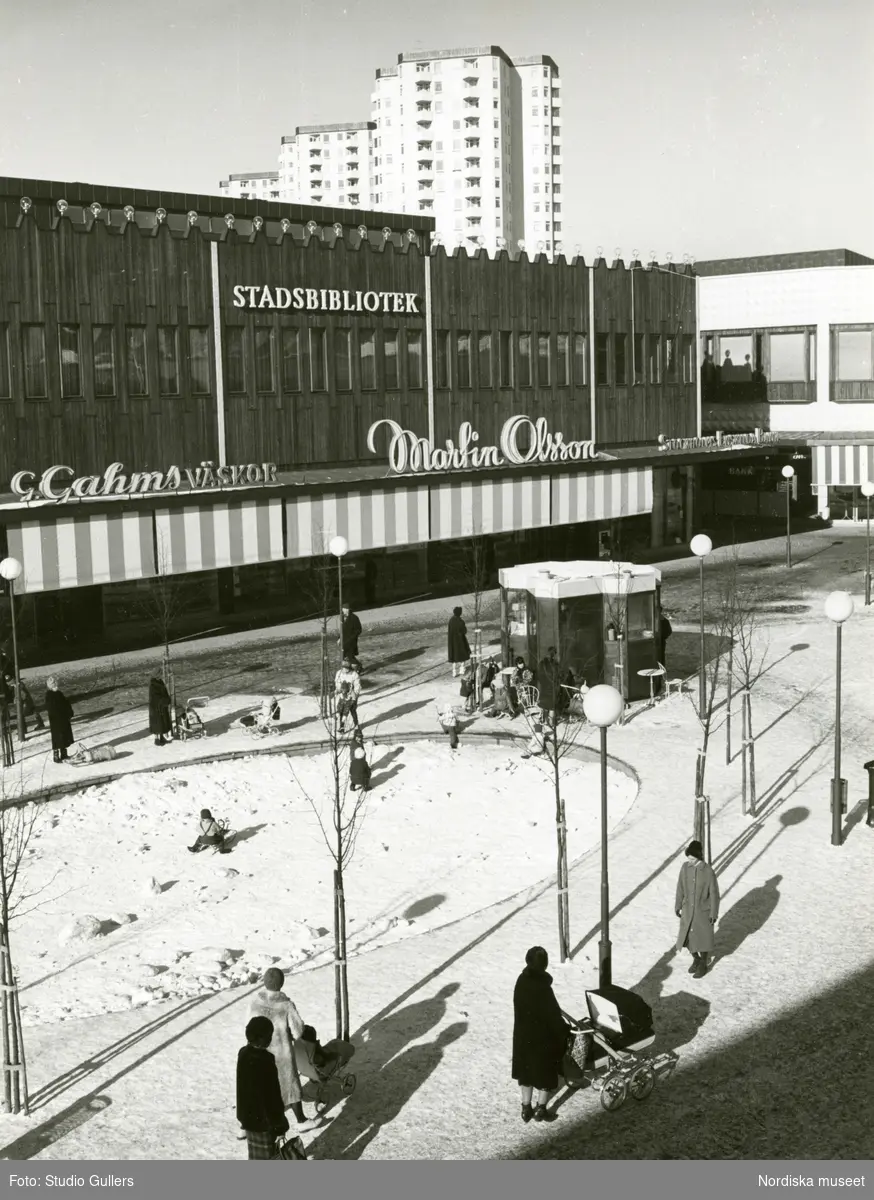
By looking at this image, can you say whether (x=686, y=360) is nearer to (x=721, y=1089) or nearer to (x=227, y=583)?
(x=227, y=583)

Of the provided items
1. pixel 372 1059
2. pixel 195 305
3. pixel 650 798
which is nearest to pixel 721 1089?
pixel 372 1059

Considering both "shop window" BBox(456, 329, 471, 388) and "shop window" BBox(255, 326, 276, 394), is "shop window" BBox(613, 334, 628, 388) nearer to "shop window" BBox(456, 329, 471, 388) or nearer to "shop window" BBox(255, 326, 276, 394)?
"shop window" BBox(456, 329, 471, 388)

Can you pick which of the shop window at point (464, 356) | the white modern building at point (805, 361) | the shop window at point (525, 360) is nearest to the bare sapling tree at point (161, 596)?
the shop window at point (464, 356)

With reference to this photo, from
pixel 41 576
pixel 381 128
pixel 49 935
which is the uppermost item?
pixel 381 128

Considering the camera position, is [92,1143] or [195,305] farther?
[195,305]

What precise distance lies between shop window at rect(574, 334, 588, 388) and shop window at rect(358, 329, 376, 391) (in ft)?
29.9

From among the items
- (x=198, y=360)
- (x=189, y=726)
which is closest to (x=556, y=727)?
(x=189, y=726)

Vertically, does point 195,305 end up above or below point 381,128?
below

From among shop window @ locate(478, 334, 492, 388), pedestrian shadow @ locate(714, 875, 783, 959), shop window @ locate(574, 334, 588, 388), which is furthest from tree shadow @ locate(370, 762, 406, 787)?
shop window @ locate(574, 334, 588, 388)

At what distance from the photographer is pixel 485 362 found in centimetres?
4491

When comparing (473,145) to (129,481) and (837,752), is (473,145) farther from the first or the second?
(837,752)

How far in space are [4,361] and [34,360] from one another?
80cm

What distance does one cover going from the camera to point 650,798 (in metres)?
21.8

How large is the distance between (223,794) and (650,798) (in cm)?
715
